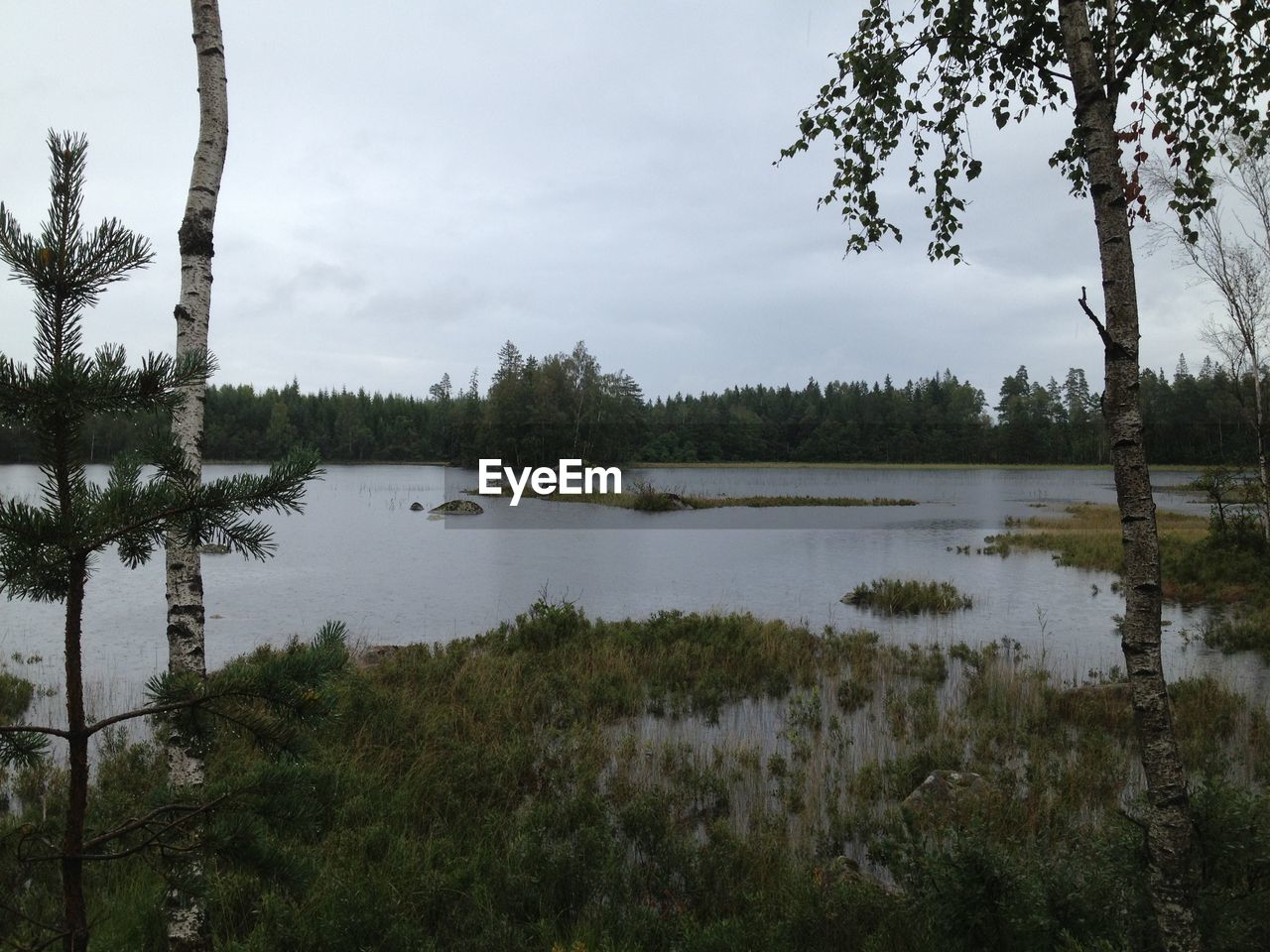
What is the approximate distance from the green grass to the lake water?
539 millimetres

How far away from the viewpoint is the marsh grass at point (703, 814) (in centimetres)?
388

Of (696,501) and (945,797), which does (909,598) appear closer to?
(945,797)

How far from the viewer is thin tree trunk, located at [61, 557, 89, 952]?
2281 mm

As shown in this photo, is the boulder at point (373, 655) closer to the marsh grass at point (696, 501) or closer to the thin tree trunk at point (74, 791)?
the thin tree trunk at point (74, 791)

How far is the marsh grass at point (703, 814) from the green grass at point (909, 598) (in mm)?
6105

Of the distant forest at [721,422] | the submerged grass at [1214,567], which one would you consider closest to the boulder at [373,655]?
the submerged grass at [1214,567]

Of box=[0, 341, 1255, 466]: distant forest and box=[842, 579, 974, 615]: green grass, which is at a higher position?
box=[0, 341, 1255, 466]: distant forest

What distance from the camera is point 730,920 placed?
452 centimetres

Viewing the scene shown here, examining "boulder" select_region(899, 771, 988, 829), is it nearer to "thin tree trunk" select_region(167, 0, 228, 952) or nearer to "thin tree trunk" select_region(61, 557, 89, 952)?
"thin tree trunk" select_region(167, 0, 228, 952)

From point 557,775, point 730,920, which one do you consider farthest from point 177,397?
point 557,775

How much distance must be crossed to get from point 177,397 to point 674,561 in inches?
1055

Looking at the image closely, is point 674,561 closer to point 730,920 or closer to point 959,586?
point 959,586

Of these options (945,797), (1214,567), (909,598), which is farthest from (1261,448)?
(945,797)

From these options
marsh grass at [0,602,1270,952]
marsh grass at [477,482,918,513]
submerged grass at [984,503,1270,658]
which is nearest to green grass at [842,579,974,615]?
submerged grass at [984,503,1270,658]
